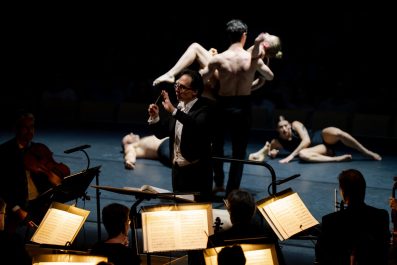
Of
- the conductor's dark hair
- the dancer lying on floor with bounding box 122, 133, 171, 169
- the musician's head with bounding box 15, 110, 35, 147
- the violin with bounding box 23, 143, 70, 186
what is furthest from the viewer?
the dancer lying on floor with bounding box 122, 133, 171, 169

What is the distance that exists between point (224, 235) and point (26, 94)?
10162 mm

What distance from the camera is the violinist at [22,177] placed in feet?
15.9

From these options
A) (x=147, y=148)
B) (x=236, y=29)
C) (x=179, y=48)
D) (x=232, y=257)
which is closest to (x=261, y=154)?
(x=147, y=148)

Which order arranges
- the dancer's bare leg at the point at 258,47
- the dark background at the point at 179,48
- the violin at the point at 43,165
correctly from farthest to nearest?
1. the dark background at the point at 179,48
2. the dancer's bare leg at the point at 258,47
3. the violin at the point at 43,165

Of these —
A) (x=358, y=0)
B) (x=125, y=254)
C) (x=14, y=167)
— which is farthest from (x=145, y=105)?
(x=125, y=254)

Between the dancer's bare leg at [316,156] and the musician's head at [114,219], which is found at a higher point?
the musician's head at [114,219]

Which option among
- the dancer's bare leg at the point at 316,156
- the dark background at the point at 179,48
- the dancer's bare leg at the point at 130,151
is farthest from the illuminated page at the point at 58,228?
the dark background at the point at 179,48

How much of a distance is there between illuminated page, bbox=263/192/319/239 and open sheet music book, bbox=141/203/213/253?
425 mm

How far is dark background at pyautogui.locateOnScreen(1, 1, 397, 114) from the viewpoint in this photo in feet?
39.0

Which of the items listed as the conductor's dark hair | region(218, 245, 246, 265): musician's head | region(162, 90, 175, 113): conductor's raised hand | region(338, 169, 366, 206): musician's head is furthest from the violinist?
region(218, 245, 246, 265): musician's head

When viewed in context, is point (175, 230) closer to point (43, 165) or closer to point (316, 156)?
point (43, 165)

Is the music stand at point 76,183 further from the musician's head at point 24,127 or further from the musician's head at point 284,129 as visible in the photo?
the musician's head at point 284,129

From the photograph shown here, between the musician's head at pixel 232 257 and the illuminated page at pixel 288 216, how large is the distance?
1.31 metres

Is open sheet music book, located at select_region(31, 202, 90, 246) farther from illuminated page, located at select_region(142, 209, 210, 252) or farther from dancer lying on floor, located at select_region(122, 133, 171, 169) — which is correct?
dancer lying on floor, located at select_region(122, 133, 171, 169)
